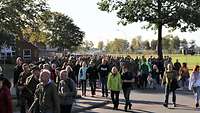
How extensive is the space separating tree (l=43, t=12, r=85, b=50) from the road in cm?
6895

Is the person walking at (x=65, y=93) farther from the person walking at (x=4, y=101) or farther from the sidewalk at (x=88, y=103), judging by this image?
the sidewalk at (x=88, y=103)

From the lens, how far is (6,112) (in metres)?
11.5

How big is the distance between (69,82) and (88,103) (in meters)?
9.17

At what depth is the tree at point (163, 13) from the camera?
54.4 metres

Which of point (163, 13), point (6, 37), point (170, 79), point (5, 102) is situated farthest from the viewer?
point (163, 13)

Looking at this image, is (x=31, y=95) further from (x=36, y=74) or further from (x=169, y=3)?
(x=169, y=3)

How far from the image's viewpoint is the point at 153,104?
973 inches

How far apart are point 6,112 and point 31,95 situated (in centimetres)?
546

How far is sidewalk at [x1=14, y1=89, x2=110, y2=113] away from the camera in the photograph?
21797 millimetres

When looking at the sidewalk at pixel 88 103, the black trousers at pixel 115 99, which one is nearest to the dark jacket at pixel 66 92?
the sidewalk at pixel 88 103

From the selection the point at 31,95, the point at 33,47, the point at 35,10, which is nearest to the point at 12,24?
the point at 35,10

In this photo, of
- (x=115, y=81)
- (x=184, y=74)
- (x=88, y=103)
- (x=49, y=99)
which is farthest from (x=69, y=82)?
(x=184, y=74)

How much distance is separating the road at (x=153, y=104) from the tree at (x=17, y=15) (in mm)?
8122

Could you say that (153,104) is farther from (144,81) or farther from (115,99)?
(144,81)
